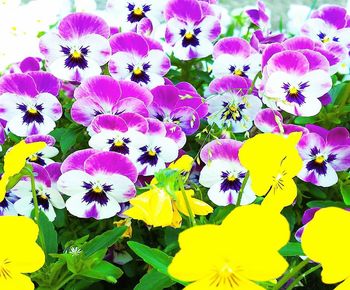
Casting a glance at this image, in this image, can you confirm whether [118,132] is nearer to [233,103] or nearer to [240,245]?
[233,103]

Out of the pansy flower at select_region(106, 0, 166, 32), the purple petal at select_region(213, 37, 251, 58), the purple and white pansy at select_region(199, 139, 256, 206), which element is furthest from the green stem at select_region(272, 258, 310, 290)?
the pansy flower at select_region(106, 0, 166, 32)

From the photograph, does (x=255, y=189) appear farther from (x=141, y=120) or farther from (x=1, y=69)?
(x=1, y=69)

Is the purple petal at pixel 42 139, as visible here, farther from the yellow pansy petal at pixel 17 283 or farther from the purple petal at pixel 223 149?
the yellow pansy petal at pixel 17 283

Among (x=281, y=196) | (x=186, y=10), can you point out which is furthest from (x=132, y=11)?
(x=281, y=196)

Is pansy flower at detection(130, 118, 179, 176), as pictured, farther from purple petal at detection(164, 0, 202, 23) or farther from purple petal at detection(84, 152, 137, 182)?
purple petal at detection(164, 0, 202, 23)

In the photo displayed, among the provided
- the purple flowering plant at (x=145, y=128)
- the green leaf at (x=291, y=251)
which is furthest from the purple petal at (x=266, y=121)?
the green leaf at (x=291, y=251)
